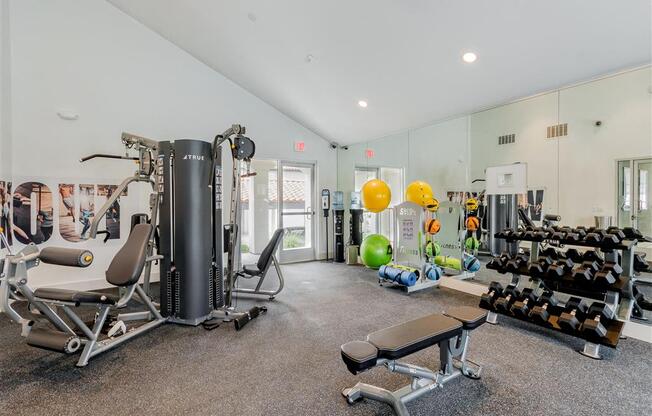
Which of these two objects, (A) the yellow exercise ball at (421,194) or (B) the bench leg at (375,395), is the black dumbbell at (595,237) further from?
(B) the bench leg at (375,395)

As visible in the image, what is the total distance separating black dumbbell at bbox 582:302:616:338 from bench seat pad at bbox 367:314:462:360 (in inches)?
54.4

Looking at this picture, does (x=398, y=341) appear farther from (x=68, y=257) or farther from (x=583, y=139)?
(x=583, y=139)

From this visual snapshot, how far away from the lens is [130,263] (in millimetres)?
2629

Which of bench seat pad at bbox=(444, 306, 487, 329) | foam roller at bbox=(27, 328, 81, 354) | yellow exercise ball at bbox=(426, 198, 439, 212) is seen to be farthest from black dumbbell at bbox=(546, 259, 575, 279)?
foam roller at bbox=(27, 328, 81, 354)

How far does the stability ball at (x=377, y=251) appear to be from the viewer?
17.8 feet

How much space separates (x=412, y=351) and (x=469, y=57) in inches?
124

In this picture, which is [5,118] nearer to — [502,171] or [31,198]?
[31,198]

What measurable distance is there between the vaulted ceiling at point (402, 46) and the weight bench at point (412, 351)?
2.65 meters

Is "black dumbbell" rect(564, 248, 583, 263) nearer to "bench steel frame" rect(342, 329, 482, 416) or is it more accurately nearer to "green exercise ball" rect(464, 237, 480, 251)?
"green exercise ball" rect(464, 237, 480, 251)

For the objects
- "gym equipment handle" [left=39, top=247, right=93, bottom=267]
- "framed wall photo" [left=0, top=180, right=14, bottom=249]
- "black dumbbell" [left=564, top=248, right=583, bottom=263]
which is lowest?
"black dumbbell" [left=564, top=248, right=583, bottom=263]

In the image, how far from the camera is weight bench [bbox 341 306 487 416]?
1.65 meters

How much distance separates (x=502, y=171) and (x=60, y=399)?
15.8 ft

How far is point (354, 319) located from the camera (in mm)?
3359

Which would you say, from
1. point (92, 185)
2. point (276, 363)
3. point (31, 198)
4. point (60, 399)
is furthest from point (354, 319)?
point (31, 198)
